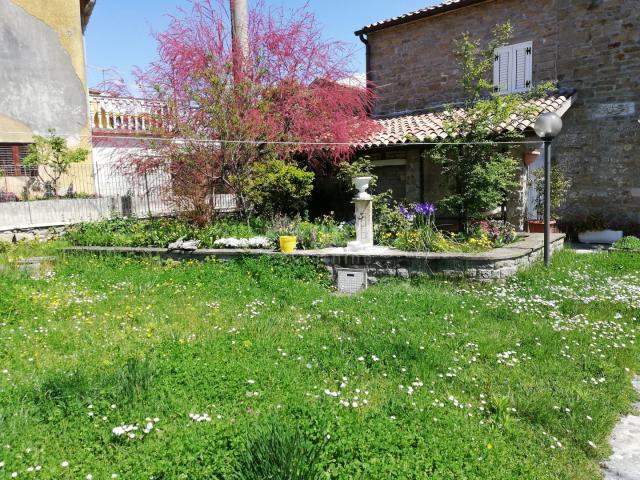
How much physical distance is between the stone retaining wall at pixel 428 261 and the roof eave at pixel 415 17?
336 inches

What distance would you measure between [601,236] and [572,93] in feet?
12.2

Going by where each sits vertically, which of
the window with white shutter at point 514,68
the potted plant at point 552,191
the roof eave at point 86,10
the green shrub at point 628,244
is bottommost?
the green shrub at point 628,244

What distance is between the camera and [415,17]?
1423 cm

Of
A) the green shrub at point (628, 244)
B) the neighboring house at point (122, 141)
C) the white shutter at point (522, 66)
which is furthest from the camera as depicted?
the white shutter at point (522, 66)

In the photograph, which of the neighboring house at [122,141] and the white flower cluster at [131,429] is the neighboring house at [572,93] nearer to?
the neighboring house at [122,141]

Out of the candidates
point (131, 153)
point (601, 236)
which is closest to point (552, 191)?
point (601, 236)

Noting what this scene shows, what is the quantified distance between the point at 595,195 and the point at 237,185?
9191 mm

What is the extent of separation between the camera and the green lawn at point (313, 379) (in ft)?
8.87

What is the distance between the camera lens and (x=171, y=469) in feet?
8.42

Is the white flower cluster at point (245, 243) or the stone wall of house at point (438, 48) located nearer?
the white flower cluster at point (245, 243)

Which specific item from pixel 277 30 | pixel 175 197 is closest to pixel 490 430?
pixel 175 197

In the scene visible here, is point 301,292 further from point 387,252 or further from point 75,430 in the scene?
point 75,430

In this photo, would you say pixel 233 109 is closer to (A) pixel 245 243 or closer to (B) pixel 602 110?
(A) pixel 245 243

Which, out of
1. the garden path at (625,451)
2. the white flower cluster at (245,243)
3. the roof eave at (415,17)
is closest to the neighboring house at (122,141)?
the white flower cluster at (245,243)
